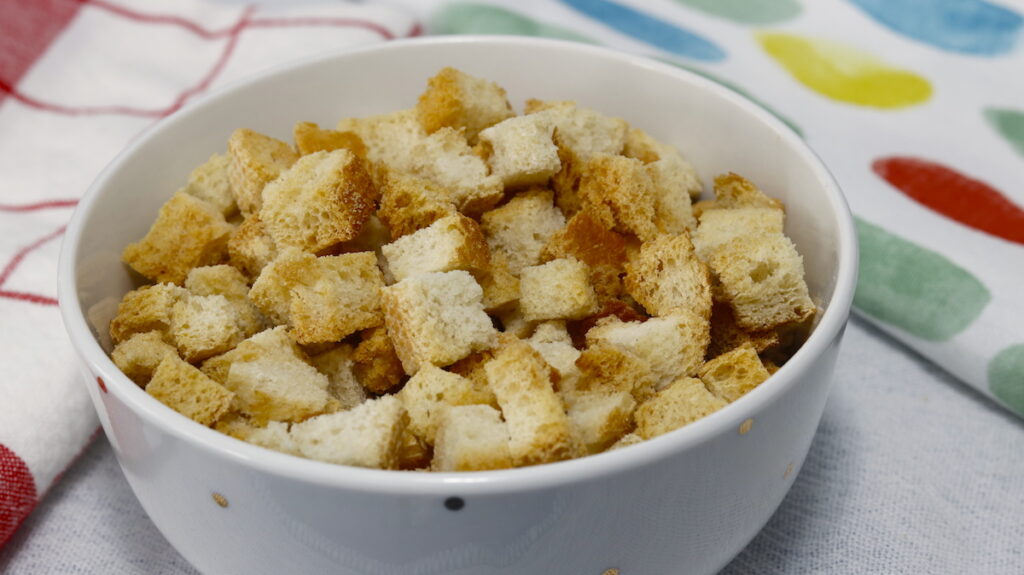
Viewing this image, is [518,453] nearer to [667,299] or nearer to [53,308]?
[667,299]

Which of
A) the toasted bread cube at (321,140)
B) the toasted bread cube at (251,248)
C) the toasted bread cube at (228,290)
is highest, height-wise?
the toasted bread cube at (321,140)

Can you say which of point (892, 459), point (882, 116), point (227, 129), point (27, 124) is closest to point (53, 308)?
point (227, 129)

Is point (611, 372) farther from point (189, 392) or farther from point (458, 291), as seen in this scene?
point (189, 392)

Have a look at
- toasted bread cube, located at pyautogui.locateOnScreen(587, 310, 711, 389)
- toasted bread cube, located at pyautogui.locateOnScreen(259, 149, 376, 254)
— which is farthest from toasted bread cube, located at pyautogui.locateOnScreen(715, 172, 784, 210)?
toasted bread cube, located at pyautogui.locateOnScreen(259, 149, 376, 254)

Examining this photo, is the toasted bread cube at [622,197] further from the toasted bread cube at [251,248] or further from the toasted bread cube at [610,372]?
the toasted bread cube at [251,248]

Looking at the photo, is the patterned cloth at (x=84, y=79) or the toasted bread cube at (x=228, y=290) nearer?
the toasted bread cube at (x=228, y=290)

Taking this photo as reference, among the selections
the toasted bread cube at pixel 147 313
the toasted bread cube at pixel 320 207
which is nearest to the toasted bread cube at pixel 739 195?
the toasted bread cube at pixel 320 207

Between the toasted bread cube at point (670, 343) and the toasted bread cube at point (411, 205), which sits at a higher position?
the toasted bread cube at point (411, 205)
